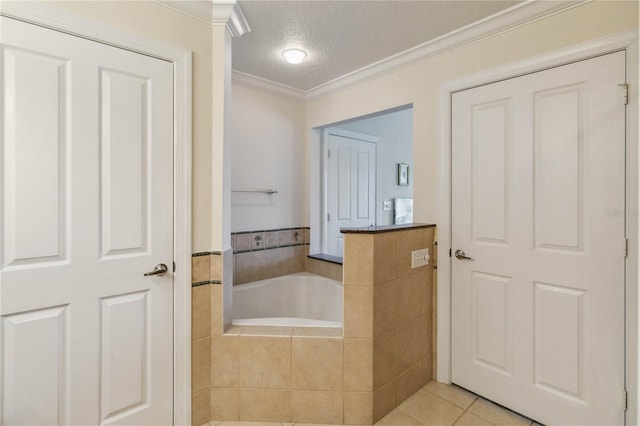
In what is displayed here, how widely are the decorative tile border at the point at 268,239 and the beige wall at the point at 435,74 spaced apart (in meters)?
1.11

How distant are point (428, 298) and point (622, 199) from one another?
1.15 meters

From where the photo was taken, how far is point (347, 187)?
354 centimetres

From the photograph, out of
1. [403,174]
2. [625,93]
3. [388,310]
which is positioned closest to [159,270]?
[388,310]

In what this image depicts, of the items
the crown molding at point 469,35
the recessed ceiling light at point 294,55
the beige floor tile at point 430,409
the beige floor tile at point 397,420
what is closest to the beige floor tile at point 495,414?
the beige floor tile at point 430,409

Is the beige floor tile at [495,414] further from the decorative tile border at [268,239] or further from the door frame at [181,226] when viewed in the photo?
the decorative tile border at [268,239]

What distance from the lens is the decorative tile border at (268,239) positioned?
2.79 meters

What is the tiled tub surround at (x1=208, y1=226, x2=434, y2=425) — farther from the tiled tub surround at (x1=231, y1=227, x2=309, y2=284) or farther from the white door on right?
the tiled tub surround at (x1=231, y1=227, x2=309, y2=284)

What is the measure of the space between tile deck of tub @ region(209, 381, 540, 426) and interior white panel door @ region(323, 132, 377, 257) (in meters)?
1.66

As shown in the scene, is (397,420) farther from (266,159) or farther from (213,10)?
(213,10)

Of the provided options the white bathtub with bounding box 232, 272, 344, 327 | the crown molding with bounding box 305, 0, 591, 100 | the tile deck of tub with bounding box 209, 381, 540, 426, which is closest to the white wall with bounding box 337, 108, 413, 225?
the crown molding with bounding box 305, 0, 591, 100

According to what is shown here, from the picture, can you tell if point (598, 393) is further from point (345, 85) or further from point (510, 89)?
point (345, 85)

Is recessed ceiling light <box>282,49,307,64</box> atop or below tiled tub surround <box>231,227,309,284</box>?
atop

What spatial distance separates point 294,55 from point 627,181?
204cm

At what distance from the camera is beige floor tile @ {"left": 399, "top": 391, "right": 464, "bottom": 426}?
1824 mm
